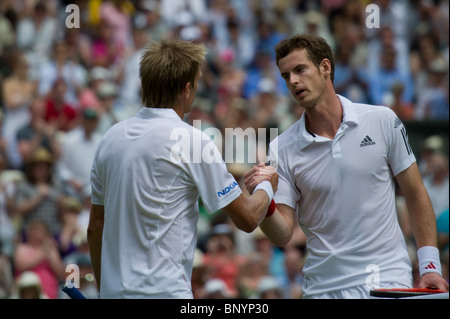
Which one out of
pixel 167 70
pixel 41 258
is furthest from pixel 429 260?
pixel 41 258

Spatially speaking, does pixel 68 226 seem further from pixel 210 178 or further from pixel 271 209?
pixel 210 178

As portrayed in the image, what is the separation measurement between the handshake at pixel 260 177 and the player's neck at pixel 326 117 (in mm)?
385

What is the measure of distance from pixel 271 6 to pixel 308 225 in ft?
28.3

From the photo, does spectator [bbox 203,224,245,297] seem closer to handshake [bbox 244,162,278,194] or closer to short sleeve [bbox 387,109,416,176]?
handshake [bbox 244,162,278,194]

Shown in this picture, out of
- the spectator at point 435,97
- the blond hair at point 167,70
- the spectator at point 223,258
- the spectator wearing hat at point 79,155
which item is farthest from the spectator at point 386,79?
the blond hair at point 167,70

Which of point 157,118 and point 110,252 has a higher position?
point 157,118

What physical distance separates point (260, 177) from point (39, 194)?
16.7 ft

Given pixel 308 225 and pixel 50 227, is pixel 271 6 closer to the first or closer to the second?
pixel 50 227

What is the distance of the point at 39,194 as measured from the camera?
924 cm

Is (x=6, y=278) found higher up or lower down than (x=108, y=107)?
lower down

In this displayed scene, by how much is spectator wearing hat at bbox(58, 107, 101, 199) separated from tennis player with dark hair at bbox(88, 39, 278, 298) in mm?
5349

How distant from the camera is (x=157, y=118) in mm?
4184

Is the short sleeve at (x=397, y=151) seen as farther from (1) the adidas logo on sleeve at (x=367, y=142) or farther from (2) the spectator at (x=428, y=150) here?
(2) the spectator at (x=428, y=150)
